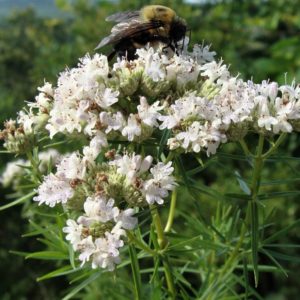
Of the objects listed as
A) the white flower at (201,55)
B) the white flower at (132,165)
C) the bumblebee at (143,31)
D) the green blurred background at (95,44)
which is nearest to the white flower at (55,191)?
the white flower at (132,165)

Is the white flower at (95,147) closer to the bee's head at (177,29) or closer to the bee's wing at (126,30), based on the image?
the bee's wing at (126,30)


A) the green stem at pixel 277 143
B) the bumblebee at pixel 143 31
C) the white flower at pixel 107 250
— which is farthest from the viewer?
the bumblebee at pixel 143 31

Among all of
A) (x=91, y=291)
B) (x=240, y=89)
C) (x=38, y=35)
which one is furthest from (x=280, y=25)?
(x=240, y=89)

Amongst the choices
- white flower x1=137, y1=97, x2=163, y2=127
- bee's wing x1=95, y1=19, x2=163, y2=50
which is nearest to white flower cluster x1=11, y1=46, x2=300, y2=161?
white flower x1=137, y1=97, x2=163, y2=127

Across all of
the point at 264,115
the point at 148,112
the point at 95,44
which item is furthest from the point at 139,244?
the point at 95,44

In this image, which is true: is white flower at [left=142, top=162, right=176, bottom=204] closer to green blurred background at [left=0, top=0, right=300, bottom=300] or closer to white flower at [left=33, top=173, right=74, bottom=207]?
white flower at [left=33, top=173, right=74, bottom=207]

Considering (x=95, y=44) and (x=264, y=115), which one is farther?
(x=95, y=44)

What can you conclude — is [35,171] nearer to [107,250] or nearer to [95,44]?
[107,250]

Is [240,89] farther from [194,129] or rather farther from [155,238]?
[155,238]
